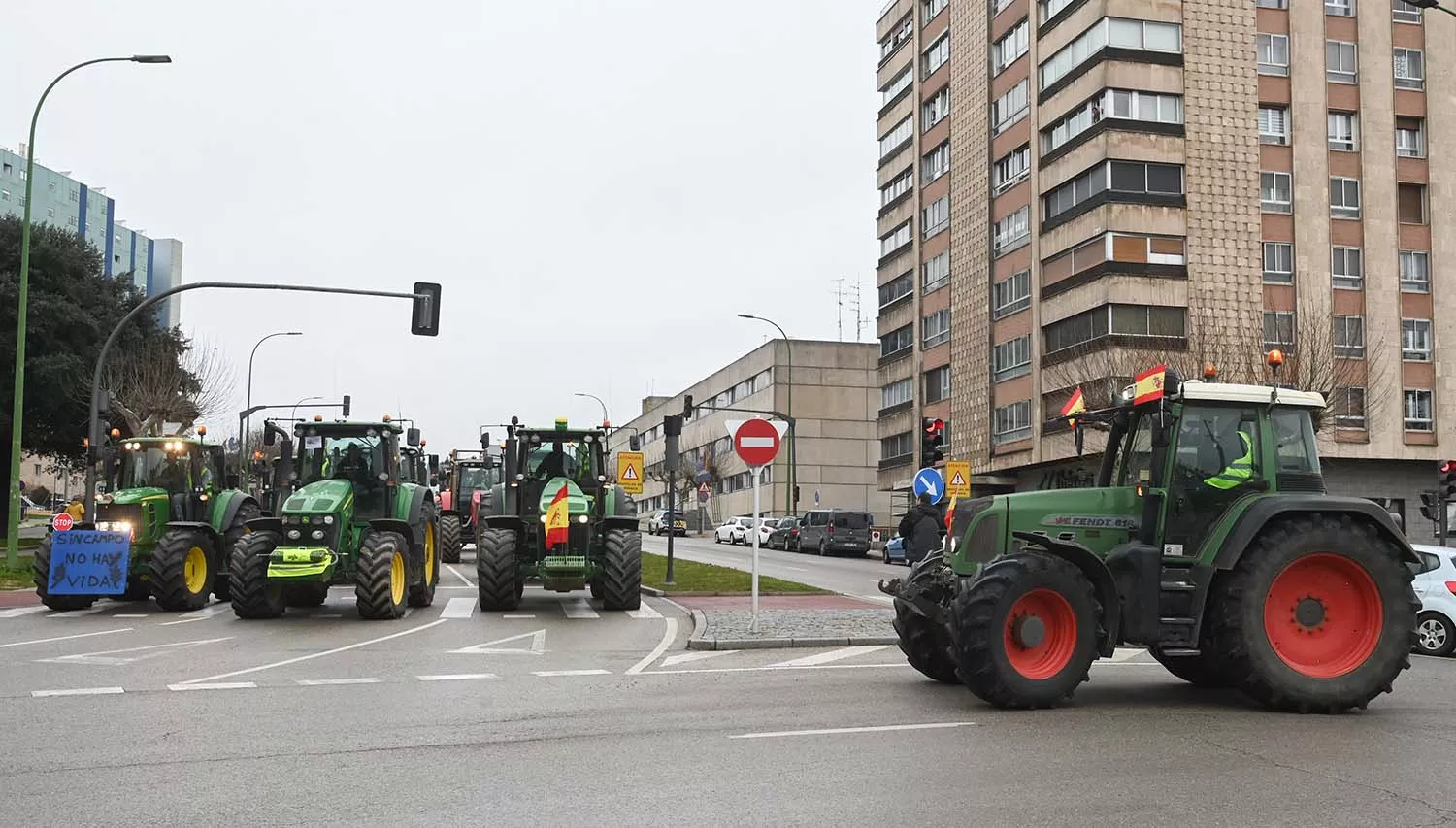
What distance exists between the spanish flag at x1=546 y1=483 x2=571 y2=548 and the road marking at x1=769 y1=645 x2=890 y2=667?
5.30m

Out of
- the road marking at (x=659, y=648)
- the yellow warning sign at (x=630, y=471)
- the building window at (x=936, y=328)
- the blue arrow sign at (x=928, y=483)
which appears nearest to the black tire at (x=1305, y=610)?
the road marking at (x=659, y=648)

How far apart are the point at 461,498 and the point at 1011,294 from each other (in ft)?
86.2

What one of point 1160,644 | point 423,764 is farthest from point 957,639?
point 423,764

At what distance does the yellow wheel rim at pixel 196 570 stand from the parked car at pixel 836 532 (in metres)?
34.2

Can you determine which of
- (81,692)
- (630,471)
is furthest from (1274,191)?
(81,692)

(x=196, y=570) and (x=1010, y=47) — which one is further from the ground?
(x=1010, y=47)

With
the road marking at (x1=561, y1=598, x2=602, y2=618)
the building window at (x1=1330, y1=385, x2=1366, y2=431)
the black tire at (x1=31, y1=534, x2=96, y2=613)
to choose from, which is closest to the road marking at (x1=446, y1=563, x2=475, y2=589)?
the road marking at (x1=561, y1=598, x2=602, y2=618)

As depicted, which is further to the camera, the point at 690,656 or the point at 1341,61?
the point at 1341,61

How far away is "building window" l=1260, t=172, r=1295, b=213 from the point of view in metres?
48.1

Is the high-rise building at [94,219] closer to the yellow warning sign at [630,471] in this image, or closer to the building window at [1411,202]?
the yellow warning sign at [630,471]

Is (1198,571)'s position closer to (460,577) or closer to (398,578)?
(398,578)

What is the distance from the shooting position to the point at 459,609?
19.7m

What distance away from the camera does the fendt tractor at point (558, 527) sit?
18984mm

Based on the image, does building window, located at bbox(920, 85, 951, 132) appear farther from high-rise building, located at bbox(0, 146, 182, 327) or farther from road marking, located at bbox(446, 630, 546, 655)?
high-rise building, located at bbox(0, 146, 182, 327)
